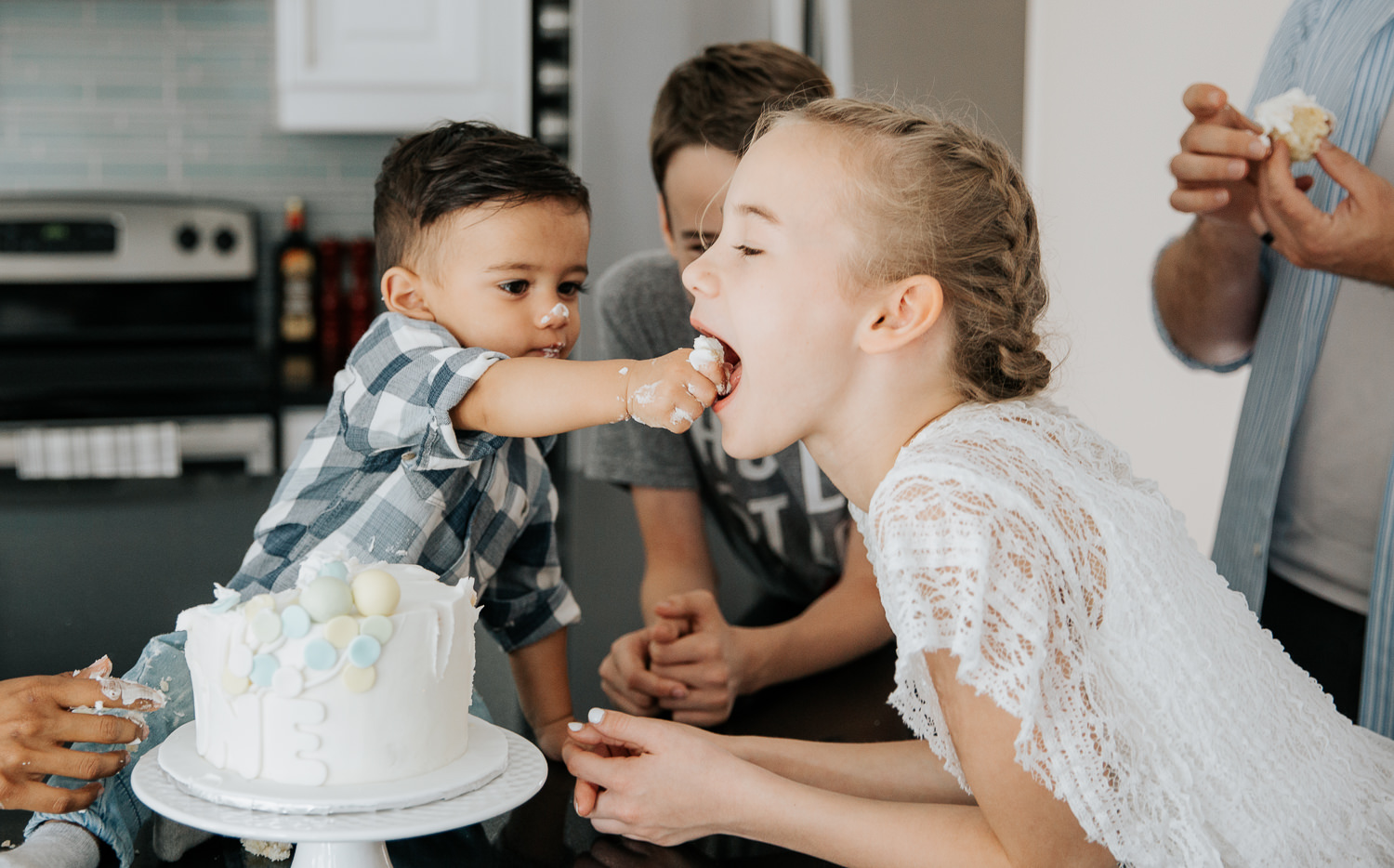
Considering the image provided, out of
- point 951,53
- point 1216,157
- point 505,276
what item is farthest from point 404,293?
point 951,53

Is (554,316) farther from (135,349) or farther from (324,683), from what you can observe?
(135,349)

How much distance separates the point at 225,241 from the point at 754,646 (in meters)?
2.80

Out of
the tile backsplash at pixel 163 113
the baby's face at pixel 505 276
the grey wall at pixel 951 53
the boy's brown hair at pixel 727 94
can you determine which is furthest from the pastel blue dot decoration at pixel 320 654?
the tile backsplash at pixel 163 113

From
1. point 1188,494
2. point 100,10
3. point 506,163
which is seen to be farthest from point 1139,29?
point 100,10

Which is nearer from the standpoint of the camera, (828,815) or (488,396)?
(828,815)

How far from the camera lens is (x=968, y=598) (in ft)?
2.39

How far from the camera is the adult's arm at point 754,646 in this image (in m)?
1.11

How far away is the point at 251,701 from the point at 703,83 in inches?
39.2

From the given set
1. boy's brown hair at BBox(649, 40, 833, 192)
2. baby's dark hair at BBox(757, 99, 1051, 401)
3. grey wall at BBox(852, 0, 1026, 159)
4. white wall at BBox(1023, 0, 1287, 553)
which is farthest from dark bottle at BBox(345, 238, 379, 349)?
baby's dark hair at BBox(757, 99, 1051, 401)

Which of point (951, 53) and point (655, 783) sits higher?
point (951, 53)

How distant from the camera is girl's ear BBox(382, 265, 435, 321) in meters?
1.08

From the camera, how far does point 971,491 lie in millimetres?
768

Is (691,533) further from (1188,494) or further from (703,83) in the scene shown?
(1188,494)

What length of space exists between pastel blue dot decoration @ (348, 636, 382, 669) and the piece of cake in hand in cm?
110
